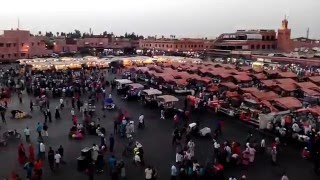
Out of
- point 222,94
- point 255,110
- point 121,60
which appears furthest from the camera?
point 121,60

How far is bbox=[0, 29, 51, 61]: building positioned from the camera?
55719 millimetres

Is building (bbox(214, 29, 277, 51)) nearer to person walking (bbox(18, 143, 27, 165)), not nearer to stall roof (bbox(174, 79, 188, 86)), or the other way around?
stall roof (bbox(174, 79, 188, 86))

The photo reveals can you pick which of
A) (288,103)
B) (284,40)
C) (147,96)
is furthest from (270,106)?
(284,40)

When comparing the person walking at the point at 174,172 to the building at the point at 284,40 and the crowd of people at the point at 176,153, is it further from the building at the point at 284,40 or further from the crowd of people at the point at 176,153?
the building at the point at 284,40

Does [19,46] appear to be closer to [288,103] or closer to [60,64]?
[60,64]

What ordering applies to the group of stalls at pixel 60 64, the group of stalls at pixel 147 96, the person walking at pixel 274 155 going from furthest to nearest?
the group of stalls at pixel 60 64 → the group of stalls at pixel 147 96 → the person walking at pixel 274 155

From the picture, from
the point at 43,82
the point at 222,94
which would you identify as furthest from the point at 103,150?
the point at 43,82

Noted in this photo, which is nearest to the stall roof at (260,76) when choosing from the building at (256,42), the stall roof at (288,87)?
the stall roof at (288,87)

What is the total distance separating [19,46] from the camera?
5856 cm

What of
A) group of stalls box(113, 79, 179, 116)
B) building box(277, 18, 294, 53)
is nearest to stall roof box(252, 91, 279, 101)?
group of stalls box(113, 79, 179, 116)

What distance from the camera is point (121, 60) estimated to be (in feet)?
166

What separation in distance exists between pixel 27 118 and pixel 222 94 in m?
13.7

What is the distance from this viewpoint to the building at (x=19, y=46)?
183ft

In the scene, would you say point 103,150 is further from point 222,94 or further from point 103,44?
point 103,44
